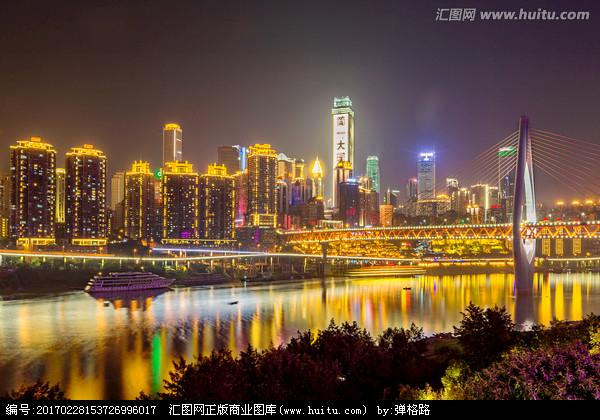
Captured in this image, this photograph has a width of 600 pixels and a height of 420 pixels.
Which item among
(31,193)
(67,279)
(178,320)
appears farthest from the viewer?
(31,193)

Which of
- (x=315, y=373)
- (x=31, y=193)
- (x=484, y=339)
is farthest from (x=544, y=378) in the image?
(x=31, y=193)

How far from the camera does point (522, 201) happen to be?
23.0 meters

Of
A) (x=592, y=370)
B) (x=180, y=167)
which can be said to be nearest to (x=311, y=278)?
(x=180, y=167)

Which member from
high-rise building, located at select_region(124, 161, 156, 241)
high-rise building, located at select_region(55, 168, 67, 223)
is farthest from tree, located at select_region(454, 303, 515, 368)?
high-rise building, located at select_region(124, 161, 156, 241)

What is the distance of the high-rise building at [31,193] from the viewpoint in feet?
144

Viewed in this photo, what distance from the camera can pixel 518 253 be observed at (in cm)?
2325

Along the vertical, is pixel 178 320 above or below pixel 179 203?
below

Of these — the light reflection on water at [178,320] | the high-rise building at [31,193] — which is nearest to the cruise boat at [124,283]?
the light reflection on water at [178,320]

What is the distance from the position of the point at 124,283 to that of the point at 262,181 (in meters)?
48.2

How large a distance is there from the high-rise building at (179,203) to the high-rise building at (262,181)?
13079 mm

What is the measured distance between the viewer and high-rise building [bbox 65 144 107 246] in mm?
48906

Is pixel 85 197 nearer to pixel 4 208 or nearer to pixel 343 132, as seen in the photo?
pixel 4 208

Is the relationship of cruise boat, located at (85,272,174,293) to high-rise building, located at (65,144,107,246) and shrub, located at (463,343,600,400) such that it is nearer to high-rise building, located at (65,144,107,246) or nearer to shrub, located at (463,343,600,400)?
high-rise building, located at (65,144,107,246)

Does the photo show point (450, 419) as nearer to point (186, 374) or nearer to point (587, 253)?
point (186, 374)
